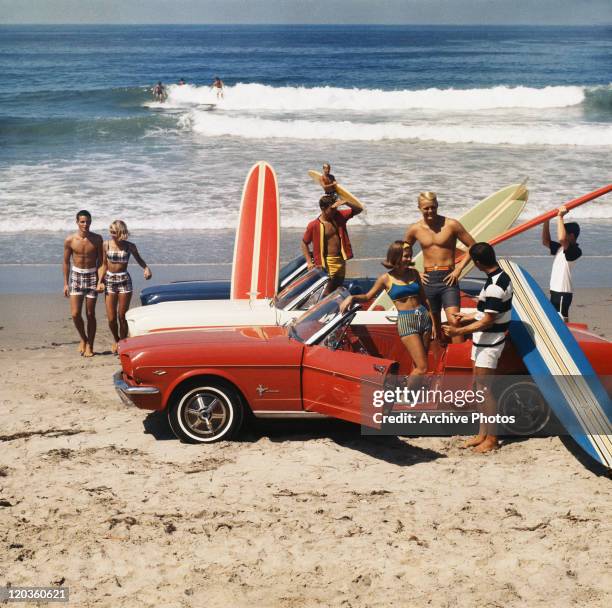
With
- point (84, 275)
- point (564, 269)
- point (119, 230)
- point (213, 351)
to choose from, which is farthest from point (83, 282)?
point (564, 269)

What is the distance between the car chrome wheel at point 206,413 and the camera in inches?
285

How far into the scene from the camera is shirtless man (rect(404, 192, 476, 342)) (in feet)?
26.0

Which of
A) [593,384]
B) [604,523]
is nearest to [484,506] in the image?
[604,523]

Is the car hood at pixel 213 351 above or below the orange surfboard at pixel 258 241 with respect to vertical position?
below

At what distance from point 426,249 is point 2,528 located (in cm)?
414

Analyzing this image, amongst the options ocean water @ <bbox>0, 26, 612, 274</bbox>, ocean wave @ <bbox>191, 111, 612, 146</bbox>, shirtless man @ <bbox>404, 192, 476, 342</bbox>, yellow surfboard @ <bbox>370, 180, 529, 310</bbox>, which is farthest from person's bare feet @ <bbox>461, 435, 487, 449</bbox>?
ocean wave @ <bbox>191, 111, 612, 146</bbox>

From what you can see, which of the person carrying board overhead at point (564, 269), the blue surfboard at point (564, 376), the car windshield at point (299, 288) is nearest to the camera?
the blue surfboard at point (564, 376)

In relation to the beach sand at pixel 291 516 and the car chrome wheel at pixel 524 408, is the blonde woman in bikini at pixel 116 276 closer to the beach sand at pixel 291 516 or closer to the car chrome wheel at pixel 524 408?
the beach sand at pixel 291 516

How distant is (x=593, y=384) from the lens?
7.11 m

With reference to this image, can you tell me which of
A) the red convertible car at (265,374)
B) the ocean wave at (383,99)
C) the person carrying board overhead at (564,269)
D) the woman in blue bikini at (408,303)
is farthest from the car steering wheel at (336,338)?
the ocean wave at (383,99)

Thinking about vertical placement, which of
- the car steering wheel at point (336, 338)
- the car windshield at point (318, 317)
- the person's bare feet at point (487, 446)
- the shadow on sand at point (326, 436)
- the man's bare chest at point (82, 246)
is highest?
the man's bare chest at point (82, 246)

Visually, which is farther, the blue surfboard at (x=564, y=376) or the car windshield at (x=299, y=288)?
the car windshield at (x=299, y=288)

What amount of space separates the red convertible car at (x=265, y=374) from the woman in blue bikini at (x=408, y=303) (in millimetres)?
144

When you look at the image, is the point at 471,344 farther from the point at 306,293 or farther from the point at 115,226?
the point at 115,226
